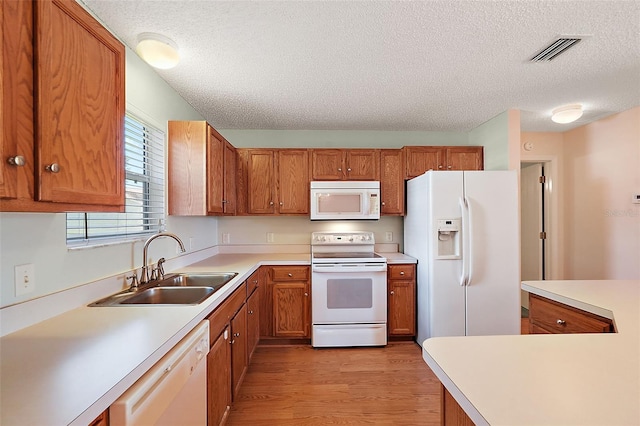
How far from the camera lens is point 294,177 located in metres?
3.17

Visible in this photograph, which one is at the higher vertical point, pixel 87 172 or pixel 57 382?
pixel 87 172

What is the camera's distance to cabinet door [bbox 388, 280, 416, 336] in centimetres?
281

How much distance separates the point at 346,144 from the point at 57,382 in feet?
10.6

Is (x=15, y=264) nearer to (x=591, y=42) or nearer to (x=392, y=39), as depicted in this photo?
(x=392, y=39)

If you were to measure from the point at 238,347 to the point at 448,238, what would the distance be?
6.84ft

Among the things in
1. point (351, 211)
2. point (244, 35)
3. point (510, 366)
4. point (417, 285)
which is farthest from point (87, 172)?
point (417, 285)

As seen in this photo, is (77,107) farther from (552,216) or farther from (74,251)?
(552,216)

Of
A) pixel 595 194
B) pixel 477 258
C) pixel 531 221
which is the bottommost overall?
pixel 477 258

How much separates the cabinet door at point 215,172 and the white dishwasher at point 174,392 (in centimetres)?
122

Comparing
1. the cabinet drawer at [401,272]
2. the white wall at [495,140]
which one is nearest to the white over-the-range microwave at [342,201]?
the cabinet drawer at [401,272]

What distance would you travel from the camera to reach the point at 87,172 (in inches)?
38.2

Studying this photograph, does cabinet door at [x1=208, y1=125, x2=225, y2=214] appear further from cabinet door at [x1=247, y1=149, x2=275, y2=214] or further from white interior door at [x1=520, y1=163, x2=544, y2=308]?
white interior door at [x1=520, y1=163, x2=544, y2=308]

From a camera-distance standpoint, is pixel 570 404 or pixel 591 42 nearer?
pixel 570 404

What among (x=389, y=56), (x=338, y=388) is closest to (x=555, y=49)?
(x=389, y=56)
